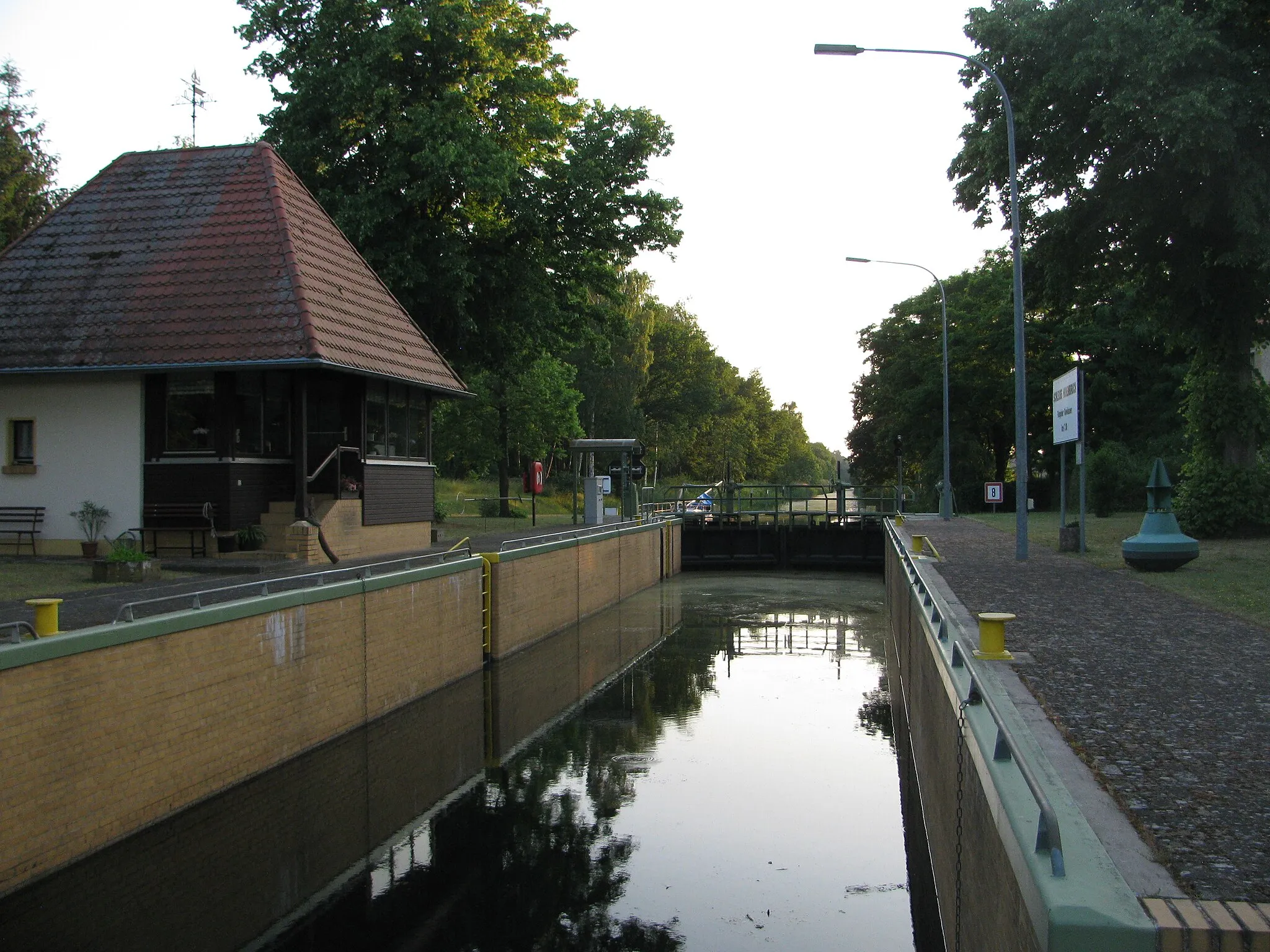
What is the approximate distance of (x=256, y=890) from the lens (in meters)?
8.57

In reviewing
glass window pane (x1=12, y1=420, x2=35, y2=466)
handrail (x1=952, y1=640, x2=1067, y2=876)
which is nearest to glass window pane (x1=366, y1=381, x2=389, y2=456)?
glass window pane (x1=12, y1=420, x2=35, y2=466)

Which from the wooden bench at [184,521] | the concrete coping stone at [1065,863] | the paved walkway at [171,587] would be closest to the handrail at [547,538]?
the paved walkway at [171,587]

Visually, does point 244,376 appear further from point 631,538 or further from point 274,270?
point 631,538

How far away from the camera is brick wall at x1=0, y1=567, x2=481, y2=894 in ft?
25.7

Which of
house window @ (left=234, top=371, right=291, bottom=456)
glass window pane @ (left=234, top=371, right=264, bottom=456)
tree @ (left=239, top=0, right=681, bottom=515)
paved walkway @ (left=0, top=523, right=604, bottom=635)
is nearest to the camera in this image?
paved walkway @ (left=0, top=523, right=604, bottom=635)

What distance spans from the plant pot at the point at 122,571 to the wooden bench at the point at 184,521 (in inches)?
104

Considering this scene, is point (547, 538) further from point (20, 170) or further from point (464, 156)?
point (20, 170)

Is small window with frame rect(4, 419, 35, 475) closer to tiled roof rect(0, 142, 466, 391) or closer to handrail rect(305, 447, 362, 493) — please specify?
tiled roof rect(0, 142, 466, 391)

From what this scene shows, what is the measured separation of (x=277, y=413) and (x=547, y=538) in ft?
18.8

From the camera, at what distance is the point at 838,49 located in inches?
667

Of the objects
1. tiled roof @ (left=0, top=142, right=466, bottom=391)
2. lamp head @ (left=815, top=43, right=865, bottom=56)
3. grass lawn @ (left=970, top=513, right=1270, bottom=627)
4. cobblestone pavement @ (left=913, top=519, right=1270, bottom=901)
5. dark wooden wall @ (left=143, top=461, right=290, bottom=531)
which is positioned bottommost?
cobblestone pavement @ (left=913, top=519, right=1270, bottom=901)

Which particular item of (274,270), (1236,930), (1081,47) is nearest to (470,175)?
(274,270)

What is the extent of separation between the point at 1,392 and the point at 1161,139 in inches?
780

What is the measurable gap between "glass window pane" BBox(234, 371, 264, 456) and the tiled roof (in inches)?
31.7
